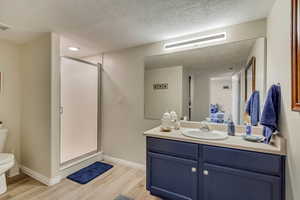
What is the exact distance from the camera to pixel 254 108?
1592 mm

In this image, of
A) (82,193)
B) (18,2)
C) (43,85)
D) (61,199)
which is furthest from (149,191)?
(18,2)

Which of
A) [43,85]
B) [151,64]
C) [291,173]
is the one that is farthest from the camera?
[151,64]

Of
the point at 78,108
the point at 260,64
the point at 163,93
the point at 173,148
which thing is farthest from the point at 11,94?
the point at 260,64

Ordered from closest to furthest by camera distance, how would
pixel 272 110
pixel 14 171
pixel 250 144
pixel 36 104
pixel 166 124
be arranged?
pixel 272 110 < pixel 250 144 < pixel 166 124 < pixel 36 104 < pixel 14 171

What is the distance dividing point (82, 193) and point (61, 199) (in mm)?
231

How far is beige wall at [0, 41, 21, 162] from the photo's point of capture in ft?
7.51

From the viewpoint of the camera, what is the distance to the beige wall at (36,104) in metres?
2.07

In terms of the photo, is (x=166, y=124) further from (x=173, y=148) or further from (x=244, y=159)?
(x=244, y=159)

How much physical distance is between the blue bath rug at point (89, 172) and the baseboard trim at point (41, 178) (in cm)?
21

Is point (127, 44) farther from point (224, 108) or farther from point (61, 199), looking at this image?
point (61, 199)

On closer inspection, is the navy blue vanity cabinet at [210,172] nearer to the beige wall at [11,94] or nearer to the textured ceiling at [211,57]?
the textured ceiling at [211,57]

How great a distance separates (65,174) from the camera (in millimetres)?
2248

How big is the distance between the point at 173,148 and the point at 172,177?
33 centimetres

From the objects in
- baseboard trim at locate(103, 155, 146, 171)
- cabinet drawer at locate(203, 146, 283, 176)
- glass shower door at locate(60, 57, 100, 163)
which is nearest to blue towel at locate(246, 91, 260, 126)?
cabinet drawer at locate(203, 146, 283, 176)
